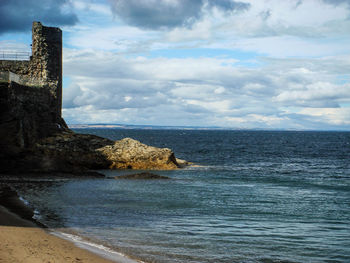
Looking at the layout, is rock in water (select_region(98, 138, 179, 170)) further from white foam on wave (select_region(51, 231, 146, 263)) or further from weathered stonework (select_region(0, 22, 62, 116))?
white foam on wave (select_region(51, 231, 146, 263))

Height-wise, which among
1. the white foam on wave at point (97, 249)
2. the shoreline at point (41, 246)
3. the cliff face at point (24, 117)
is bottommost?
the white foam on wave at point (97, 249)

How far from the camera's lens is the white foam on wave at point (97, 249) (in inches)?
347

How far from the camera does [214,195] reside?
61.9ft

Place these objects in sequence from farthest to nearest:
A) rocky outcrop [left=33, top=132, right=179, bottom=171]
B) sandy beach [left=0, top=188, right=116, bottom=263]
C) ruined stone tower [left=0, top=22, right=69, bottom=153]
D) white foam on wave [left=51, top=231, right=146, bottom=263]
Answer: rocky outcrop [left=33, top=132, right=179, bottom=171], ruined stone tower [left=0, top=22, right=69, bottom=153], white foam on wave [left=51, top=231, right=146, bottom=263], sandy beach [left=0, top=188, right=116, bottom=263]

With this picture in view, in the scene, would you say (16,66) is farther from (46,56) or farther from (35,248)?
(35,248)

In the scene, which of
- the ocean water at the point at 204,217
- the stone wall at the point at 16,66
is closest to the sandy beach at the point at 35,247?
the ocean water at the point at 204,217

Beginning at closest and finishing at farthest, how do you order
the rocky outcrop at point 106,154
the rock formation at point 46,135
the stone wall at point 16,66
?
the rock formation at point 46,135, the rocky outcrop at point 106,154, the stone wall at point 16,66

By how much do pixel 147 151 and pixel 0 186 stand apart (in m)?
13.0

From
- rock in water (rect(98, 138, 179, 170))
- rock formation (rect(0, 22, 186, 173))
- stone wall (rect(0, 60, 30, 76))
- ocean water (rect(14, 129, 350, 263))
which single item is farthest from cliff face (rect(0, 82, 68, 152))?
ocean water (rect(14, 129, 350, 263))

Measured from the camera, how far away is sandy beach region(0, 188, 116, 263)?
813 cm

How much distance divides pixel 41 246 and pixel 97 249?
1254 millimetres

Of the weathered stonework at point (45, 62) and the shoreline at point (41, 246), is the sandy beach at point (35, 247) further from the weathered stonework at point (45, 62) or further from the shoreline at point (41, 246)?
the weathered stonework at point (45, 62)

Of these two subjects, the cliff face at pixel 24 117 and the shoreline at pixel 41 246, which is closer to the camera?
the shoreline at pixel 41 246

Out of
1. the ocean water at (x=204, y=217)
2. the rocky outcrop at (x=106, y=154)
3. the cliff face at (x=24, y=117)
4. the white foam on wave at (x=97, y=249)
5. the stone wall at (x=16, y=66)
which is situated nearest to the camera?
the white foam on wave at (x=97, y=249)
